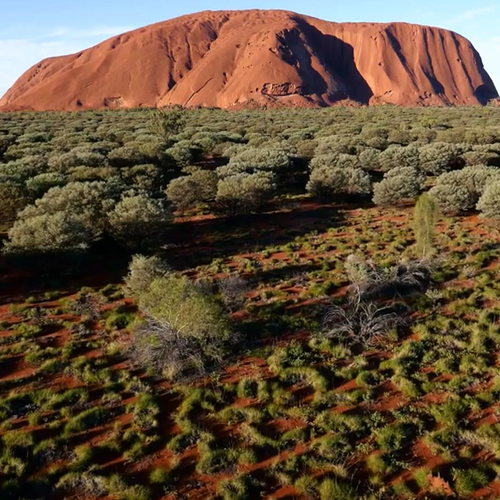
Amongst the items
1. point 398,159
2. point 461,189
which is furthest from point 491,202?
point 398,159

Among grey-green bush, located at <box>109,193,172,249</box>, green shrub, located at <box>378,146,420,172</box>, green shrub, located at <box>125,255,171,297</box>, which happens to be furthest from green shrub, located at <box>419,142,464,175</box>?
green shrub, located at <box>125,255,171,297</box>

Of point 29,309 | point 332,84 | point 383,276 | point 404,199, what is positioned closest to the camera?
point 29,309

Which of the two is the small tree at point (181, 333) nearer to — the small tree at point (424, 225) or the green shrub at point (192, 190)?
the small tree at point (424, 225)

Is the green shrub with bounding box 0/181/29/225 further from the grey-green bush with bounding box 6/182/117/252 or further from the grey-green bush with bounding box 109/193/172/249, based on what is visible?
the grey-green bush with bounding box 109/193/172/249

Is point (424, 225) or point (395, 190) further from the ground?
point (395, 190)

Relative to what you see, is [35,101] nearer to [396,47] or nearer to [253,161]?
[253,161]

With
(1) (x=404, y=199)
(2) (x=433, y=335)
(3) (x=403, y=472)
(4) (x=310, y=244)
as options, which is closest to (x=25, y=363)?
(3) (x=403, y=472)

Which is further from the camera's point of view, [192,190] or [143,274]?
[192,190]

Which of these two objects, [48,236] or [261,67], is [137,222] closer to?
[48,236]
